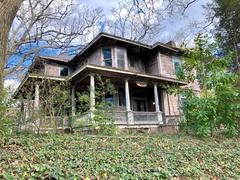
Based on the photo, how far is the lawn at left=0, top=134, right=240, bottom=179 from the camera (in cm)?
353

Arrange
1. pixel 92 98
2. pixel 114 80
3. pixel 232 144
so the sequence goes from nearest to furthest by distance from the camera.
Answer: pixel 232 144
pixel 92 98
pixel 114 80

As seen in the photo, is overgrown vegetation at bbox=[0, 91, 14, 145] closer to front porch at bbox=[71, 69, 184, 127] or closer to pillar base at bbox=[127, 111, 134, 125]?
front porch at bbox=[71, 69, 184, 127]

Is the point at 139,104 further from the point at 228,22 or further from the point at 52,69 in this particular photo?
the point at 228,22

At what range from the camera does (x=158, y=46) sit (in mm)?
16875

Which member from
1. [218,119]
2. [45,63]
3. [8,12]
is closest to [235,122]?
[218,119]

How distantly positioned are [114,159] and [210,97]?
16.2 feet

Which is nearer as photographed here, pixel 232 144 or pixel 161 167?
pixel 161 167

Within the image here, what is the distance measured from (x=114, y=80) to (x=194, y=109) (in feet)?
25.0

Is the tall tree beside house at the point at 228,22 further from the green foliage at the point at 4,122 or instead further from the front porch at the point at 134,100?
the green foliage at the point at 4,122

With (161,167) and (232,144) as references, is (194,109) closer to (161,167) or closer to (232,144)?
(232,144)

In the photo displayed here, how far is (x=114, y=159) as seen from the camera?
441 cm

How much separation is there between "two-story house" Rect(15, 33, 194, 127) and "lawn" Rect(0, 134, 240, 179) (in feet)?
22.5

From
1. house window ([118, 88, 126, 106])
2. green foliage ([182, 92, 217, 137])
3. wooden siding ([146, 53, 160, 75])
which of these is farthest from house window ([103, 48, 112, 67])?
green foliage ([182, 92, 217, 137])

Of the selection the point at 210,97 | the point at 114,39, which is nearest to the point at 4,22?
the point at 210,97
